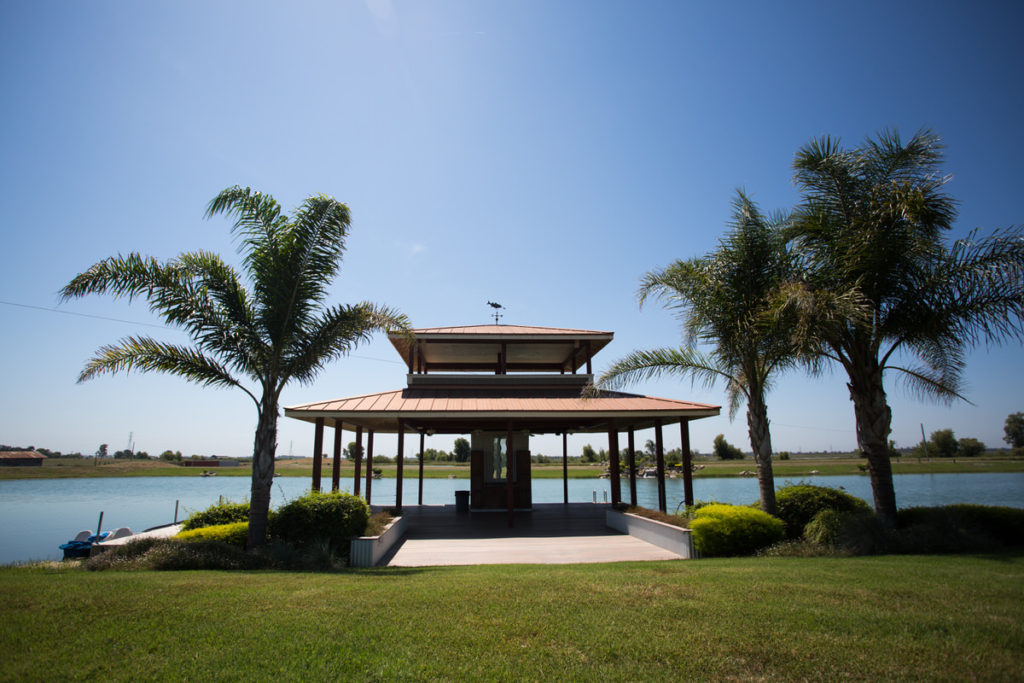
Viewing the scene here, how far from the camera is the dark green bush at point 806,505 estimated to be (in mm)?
10711

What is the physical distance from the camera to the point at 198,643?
429 centimetres

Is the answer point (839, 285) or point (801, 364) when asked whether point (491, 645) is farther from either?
point (839, 285)

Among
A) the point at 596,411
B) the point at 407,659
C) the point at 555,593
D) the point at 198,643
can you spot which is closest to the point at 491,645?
the point at 407,659

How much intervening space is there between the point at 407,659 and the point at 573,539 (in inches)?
350

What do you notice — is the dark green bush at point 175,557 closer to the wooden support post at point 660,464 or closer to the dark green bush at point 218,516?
the dark green bush at point 218,516

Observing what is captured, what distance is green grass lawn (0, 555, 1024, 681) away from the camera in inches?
152

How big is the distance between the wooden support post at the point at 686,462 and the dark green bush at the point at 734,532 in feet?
8.55

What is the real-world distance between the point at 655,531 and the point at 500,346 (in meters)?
8.19

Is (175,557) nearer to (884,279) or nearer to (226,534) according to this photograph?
(226,534)

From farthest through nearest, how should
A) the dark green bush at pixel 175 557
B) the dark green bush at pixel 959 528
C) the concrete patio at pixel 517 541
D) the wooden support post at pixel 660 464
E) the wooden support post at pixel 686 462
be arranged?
the wooden support post at pixel 660 464, the wooden support post at pixel 686 462, the concrete patio at pixel 517 541, the dark green bush at pixel 959 528, the dark green bush at pixel 175 557

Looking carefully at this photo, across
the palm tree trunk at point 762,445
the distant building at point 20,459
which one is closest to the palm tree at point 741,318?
the palm tree trunk at point 762,445

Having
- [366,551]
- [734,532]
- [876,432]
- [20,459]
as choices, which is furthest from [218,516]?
[20,459]

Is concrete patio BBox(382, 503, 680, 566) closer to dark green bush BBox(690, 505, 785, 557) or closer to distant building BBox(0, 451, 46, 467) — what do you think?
dark green bush BBox(690, 505, 785, 557)

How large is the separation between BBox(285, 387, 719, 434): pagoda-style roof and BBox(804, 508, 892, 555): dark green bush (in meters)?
4.00
